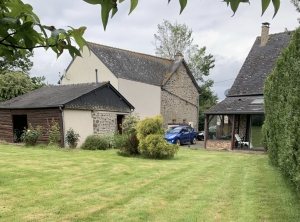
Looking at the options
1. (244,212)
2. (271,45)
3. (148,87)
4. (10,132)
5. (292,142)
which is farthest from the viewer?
Answer: (148,87)

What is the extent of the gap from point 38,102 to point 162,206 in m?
13.8

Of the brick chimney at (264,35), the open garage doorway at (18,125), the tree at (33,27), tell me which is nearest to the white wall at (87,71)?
the open garage doorway at (18,125)

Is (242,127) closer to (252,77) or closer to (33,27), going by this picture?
(252,77)

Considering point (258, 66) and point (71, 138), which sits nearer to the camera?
point (71, 138)

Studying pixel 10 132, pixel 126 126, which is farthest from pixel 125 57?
pixel 10 132

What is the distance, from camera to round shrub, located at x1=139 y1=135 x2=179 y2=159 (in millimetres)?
11078

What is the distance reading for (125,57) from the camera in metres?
23.7

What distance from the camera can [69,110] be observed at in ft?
49.4

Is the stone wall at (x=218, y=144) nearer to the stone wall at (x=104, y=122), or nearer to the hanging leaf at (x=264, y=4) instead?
the stone wall at (x=104, y=122)

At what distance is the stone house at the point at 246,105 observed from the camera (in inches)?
633

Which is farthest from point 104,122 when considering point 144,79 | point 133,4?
point 133,4

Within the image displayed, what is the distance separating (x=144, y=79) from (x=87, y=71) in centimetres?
488

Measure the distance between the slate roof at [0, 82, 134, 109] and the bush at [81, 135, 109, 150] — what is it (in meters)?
2.40

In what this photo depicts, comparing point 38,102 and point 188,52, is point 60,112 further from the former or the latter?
point 188,52
